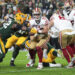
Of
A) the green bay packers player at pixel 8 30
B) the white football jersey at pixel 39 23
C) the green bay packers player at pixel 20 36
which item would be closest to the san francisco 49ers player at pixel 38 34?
the white football jersey at pixel 39 23

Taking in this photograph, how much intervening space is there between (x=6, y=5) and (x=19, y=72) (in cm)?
1088

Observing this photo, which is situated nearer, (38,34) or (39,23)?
(38,34)

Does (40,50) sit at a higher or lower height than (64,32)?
lower

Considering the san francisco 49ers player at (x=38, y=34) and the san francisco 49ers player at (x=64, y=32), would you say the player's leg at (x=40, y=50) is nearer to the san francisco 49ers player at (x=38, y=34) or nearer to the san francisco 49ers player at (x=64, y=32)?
the san francisco 49ers player at (x=38, y=34)

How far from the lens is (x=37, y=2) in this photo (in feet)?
65.6

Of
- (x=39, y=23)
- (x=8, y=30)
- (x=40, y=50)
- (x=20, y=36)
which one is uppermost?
(x=39, y=23)

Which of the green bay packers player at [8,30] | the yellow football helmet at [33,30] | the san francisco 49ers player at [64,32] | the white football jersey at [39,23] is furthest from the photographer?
the green bay packers player at [8,30]

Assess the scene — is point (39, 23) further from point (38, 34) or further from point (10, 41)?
point (10, 41)

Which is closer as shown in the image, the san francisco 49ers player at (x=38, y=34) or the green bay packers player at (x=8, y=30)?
the san francisco 49ers player at (x=38, y=34)

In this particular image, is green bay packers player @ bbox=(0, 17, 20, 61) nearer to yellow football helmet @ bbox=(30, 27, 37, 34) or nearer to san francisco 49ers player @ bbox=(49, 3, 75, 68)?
yellow football helmet @ bbox=(30, 27, 37, 34)

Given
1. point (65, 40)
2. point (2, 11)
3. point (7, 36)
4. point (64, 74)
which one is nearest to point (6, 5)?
point (2, 11)


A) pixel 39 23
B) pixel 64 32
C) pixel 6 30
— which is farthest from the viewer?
pixel 6 30

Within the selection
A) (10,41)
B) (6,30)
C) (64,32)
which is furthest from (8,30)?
(64,32)

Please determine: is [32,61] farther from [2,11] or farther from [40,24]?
[2,11]
